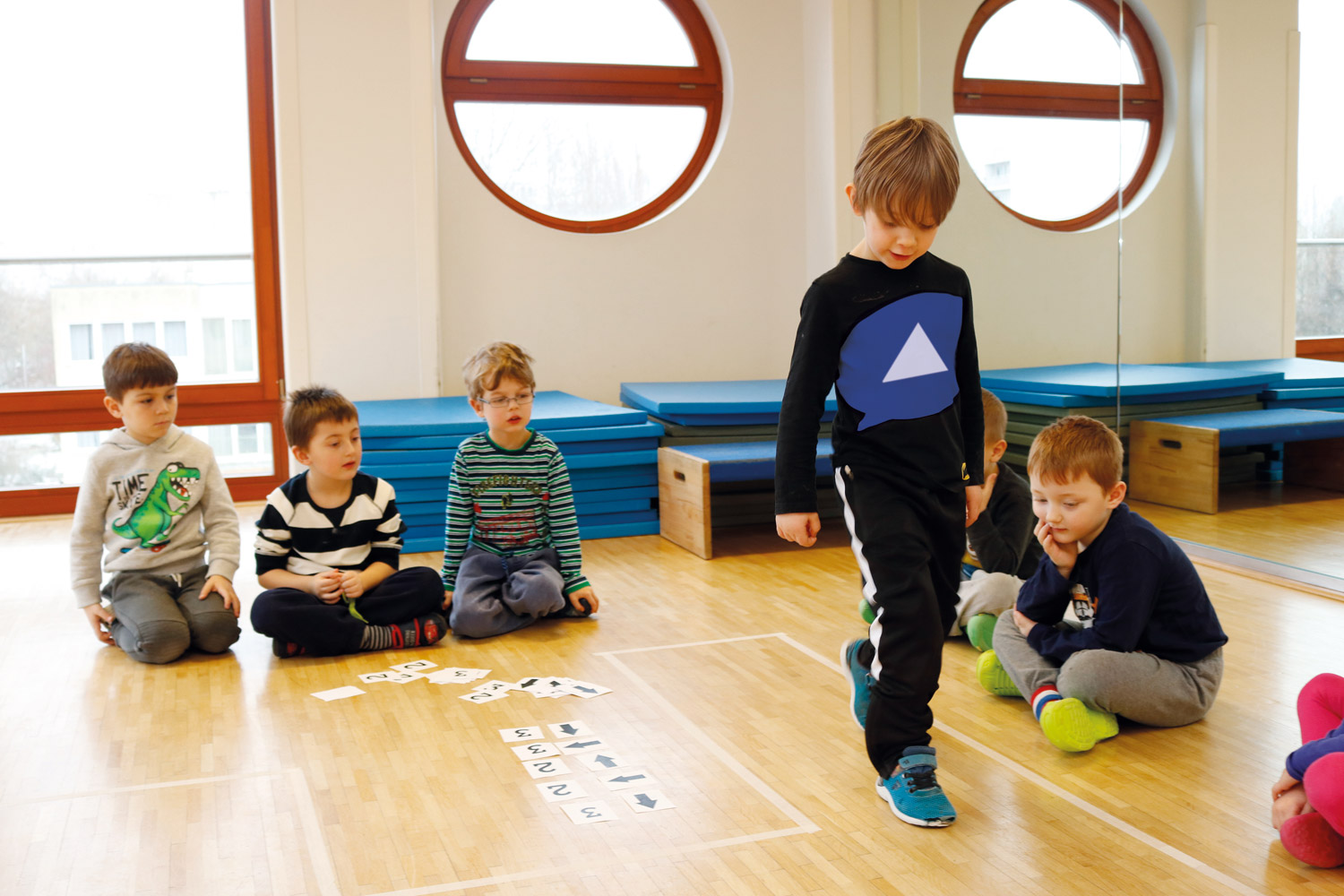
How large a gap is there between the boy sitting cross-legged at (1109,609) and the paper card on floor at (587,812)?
86 cm

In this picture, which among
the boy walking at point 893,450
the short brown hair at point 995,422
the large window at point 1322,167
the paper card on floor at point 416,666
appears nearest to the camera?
the boy walking at point 893,450

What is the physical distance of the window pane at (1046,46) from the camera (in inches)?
180

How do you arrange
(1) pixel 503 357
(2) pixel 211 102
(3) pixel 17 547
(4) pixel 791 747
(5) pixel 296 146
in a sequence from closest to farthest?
(4) pixel 791 747 < (1) pixel 503 357 < (3) pixel 17 547 < (5) pixel 296 146 < (2) pixel 211 102

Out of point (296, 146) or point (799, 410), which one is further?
point (296, 146)

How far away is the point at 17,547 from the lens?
4.45 meters

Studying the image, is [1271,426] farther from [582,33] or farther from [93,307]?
[93,307]

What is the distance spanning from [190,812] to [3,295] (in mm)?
3785

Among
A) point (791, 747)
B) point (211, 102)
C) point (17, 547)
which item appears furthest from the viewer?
point (211, 102)

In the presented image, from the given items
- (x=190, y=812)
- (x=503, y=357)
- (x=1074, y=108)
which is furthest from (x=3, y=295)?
(x=1074, y=108)

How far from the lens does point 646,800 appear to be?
83.2 inches

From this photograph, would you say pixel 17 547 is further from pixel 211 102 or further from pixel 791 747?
pixel 791 747

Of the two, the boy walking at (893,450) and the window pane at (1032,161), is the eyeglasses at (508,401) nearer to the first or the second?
the boy walking at (893,450)

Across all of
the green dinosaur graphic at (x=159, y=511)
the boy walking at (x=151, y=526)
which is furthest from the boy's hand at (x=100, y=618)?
the green dinosaur graphic at (x=159, y=511)

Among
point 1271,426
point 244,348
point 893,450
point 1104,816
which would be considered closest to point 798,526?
point 893,450
